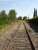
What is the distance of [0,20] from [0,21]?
0.69 ft

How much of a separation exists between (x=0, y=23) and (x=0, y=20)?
3.43 feet

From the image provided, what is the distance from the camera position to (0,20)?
32.1 metres

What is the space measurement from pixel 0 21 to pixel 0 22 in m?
0.45

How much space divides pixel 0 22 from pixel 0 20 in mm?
627

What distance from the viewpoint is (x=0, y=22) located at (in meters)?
32.6

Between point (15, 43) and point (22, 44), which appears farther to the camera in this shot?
point (15, 43)

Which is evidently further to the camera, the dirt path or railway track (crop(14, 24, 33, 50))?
the dirt path

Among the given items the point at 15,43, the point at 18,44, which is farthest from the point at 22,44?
the point at 15,43

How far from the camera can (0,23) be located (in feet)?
108

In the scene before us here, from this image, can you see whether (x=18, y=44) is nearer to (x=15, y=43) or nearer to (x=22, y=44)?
(x=22, y=44)

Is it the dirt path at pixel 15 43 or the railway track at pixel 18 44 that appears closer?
the railway track at pixel 18 44

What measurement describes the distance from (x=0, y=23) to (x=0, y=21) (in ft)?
2.86

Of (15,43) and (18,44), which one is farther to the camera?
(15,43)

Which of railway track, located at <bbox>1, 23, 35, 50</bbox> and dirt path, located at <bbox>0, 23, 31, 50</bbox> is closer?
railway track, located at <bbox>1, 23, 35, 50</bbox>
